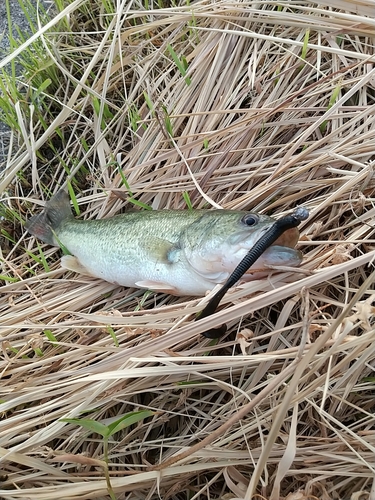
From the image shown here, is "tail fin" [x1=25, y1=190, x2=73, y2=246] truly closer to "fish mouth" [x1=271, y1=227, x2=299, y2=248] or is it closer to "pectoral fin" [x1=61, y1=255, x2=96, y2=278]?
"pectoral fin" [x1=61, y1=255, x2=96, y2=278]

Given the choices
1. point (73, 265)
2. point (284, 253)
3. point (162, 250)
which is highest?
point (284, 253)

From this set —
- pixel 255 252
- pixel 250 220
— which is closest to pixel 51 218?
pixel 250 220

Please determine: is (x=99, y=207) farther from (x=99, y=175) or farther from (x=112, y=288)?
(x=112, y=288)

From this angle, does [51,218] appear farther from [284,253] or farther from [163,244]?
[284,253]

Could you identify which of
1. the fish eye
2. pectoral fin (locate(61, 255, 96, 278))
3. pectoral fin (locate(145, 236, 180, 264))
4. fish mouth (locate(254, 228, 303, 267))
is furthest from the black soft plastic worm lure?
→ pectoral fin (locate(61, 255, 96, 278))

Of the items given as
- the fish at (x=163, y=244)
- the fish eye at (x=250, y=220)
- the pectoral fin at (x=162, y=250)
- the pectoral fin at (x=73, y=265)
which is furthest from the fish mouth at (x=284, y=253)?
the pectoral fin at (x=73, y=265)

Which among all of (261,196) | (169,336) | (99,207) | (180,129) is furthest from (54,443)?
(180,129)

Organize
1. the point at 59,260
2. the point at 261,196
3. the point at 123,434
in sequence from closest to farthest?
the point at 123,434, the point at 261,196, the point at 59,260
